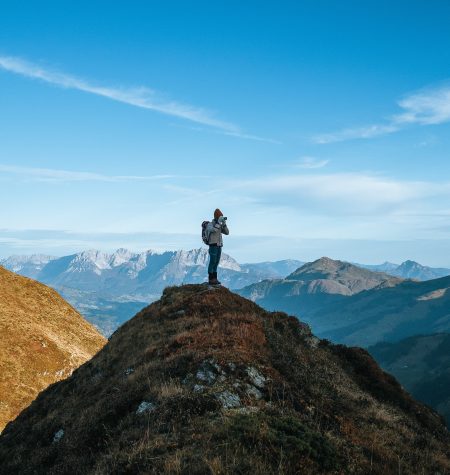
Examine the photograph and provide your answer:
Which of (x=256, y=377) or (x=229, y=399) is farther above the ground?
(x=256, y=377)

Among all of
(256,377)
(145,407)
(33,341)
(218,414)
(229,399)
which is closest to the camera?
(218,414)

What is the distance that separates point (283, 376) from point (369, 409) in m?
4.39

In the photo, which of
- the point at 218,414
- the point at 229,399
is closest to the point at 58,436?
the point at 229,399

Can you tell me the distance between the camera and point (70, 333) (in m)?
74.1

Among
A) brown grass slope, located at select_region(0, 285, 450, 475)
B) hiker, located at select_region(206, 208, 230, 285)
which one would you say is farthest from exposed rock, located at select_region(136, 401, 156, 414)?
hiker, located at select_region(206, 208, 230, 285)

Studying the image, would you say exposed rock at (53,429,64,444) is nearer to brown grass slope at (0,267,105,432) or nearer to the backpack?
the backpack

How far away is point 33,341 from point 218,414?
61021 millimetres

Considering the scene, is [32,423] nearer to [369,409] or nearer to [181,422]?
[181,422]

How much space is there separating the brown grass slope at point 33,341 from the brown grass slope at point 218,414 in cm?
3620

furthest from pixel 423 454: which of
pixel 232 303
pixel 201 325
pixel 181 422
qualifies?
pixel 232 303

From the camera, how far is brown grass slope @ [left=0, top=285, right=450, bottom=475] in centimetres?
896

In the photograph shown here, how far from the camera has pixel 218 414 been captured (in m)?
10.8

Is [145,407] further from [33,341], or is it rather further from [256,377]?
[33,341]

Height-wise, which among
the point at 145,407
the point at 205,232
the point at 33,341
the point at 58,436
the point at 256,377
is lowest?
the point at 33,341
